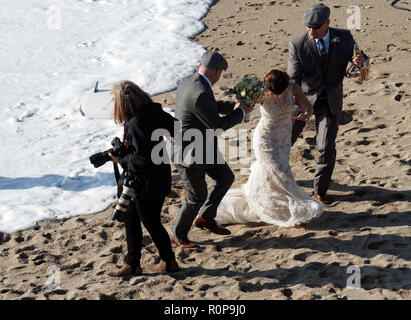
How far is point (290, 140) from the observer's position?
6.23 m

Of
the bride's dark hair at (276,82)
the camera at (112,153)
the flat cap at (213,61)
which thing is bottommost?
the camera at (112,153)

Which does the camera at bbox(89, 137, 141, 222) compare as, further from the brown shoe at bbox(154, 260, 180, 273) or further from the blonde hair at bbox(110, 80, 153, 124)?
the brown shoe at bbox(154, 260, 180, 273)

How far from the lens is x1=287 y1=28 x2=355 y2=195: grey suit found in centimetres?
626

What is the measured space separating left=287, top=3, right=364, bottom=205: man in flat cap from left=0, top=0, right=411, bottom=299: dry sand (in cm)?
72

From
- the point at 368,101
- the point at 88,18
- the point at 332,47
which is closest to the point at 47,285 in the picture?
the point at 332,47

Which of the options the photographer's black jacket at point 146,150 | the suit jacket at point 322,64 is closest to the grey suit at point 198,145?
the photographer's black jacket at point 146,150

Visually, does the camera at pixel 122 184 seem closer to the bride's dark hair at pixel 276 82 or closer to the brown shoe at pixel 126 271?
the brown shoe at pixel 126 271

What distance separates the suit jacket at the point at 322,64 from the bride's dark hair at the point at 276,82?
18.7 inches

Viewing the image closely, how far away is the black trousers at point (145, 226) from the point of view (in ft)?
17.1

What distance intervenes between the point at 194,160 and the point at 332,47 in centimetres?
189

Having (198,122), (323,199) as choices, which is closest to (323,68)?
(323,199)

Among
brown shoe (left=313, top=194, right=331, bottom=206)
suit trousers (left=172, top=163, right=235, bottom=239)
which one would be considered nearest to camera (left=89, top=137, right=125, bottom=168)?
suit trousers (left=172, top=163, right=235, bottom=239)

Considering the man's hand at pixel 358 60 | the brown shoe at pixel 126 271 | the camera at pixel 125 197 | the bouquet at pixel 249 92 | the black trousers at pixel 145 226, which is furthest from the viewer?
the man's hand at pixel 358 60
